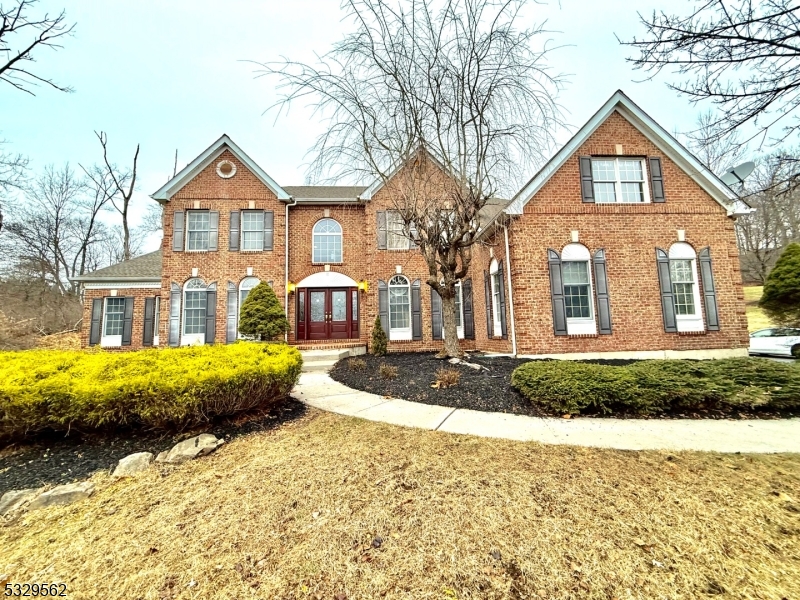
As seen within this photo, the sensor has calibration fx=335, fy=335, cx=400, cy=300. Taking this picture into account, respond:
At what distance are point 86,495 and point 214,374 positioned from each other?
1505mm

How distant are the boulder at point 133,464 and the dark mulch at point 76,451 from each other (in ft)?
0.48

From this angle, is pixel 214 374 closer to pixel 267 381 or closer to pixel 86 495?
pixel 267 381

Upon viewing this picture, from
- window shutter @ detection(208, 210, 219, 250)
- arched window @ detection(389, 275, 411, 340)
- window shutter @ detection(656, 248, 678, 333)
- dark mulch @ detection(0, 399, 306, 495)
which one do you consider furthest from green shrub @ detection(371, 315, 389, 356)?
window shutter @ detection(656, 248, 678, 333)

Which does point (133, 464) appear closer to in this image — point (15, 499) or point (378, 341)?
point (15, 499)

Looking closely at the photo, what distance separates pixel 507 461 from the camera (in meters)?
3.29

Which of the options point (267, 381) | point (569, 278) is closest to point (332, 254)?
point (569, 278)

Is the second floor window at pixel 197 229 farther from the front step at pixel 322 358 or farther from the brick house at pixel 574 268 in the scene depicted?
the front step at pixel 322 358

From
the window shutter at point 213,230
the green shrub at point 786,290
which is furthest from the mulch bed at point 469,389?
the green shrub at point 786,290

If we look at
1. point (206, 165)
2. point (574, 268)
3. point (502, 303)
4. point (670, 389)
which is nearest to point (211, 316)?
point (206, 165)

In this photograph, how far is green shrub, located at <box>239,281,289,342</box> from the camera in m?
11.6

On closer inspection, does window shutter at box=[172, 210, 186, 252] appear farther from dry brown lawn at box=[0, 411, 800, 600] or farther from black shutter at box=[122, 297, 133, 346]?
Answer: dry brown lawn at box=[0, 411, 800, 600]

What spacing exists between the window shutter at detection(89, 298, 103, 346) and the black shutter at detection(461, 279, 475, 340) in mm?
15152

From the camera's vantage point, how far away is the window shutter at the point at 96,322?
13953 millimetres

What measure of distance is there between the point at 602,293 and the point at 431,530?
9.31m
